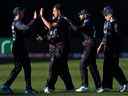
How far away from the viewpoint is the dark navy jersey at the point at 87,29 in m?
17.9

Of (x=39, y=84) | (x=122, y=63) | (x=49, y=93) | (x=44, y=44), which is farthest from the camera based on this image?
(x=44, y=44)

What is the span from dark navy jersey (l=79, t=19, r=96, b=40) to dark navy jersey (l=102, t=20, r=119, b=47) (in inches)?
11.8

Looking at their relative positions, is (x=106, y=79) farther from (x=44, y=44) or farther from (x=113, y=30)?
(x=44, y=44)

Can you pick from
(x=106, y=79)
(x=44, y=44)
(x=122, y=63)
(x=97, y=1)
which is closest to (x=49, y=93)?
(x=106, y=79)

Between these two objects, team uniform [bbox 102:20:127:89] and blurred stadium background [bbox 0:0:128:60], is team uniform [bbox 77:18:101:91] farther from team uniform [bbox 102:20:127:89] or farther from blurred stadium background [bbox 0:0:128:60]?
blurred stadium background [bbox 0:0:128:60]

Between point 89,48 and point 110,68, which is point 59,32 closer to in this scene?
point 89,48

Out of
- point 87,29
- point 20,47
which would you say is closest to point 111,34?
point 87,29

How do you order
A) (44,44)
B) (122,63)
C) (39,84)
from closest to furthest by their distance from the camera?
(39,84)
(122,63)
(44,44)

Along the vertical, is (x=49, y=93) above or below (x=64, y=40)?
below

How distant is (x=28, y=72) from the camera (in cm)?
1752

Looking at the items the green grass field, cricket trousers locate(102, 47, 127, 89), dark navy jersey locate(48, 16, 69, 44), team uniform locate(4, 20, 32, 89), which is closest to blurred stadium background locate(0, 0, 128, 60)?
the green grass field

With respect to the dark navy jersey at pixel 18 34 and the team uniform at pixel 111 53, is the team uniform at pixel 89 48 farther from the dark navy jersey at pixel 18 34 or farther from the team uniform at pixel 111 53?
the dark navy jersey at pixel 18 34

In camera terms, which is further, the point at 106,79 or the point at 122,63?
the point at 122,63

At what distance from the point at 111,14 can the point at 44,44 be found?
15.1 m
